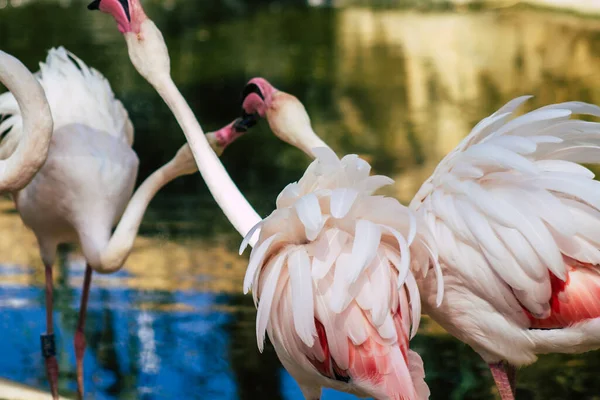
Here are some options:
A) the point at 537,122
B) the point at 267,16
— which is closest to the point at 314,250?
the point at 537,122

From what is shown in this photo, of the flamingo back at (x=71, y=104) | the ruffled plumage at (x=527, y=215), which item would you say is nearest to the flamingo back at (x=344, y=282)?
the ruffled plumage at (x=527, y=215)

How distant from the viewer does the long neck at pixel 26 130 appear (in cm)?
396

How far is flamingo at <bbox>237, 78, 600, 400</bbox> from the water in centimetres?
151

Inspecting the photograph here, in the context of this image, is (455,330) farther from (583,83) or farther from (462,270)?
(583,83)

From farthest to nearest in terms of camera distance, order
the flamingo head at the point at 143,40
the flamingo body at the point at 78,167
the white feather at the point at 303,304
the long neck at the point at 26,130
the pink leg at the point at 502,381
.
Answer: the flamingo body at the point at 78,167 < the flamingo head at the point at 143,40 < the long neck at the point at 26,130 < the pink leg at the point at 502,381 < the white feather at the point at 303,304

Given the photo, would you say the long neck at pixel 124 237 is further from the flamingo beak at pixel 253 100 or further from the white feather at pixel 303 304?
the white feather at pixel 303 304

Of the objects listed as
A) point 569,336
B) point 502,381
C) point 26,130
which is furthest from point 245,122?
point 569,336

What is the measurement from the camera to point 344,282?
315 centimetres

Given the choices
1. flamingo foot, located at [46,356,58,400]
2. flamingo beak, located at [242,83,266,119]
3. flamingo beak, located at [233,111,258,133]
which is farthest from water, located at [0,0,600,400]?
flamingo beak, located at [242,83,266,119]

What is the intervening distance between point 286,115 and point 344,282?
146 centimetres

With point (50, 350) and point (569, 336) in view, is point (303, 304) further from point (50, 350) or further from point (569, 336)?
point (50, 350)

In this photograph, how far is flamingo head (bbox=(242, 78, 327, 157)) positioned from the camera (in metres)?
4.46

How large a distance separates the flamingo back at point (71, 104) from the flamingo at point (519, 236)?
7.34 ft

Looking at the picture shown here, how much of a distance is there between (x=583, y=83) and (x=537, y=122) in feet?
28.9
